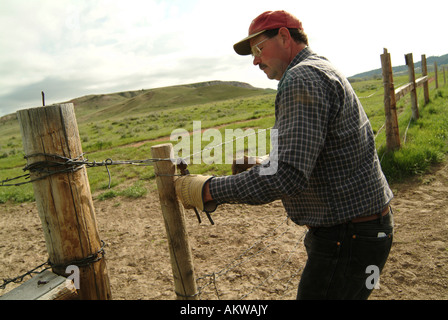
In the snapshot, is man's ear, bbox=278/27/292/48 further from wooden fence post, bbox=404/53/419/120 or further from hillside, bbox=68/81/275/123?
hillside, bbox=68/81/275/123

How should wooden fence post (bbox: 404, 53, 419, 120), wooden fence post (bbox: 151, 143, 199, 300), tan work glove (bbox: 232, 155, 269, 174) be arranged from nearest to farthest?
1. wooden fence post (bbox: 151, 143, 199, 300)
2. tan work glove (bbox: 232, 155, 269, 174)
3. wooden fence post (bbox: 404, 53, 419, 120)

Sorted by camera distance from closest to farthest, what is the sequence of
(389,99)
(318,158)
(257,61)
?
(318,158)
(257,61)
(389,99)

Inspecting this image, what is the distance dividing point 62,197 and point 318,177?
1573 millimetres

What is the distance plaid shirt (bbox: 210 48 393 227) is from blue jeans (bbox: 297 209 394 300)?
9cm

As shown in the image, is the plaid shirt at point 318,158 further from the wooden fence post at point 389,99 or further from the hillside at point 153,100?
the hillside at point 153,100

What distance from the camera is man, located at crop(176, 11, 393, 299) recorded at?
158cm

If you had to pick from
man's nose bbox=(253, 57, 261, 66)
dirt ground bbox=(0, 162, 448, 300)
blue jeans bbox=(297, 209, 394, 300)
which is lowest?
dirt ground bbox=(0, 162, 448, 300)

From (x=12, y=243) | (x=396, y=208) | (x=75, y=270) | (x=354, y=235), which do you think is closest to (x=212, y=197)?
(x=354, y=235)

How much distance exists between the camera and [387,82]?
6.55 metres

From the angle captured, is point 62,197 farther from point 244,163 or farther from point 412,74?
point 412,74

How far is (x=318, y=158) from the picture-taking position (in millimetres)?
1786

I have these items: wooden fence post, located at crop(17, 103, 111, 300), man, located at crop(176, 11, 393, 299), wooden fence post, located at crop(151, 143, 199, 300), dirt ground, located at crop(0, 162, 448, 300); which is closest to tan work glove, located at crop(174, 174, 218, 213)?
man, located at crop(176, 11, 393, 299)

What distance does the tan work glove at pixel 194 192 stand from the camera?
1873 millimetres

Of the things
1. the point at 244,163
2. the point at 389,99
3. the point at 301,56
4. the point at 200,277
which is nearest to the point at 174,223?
the point at 244,163
